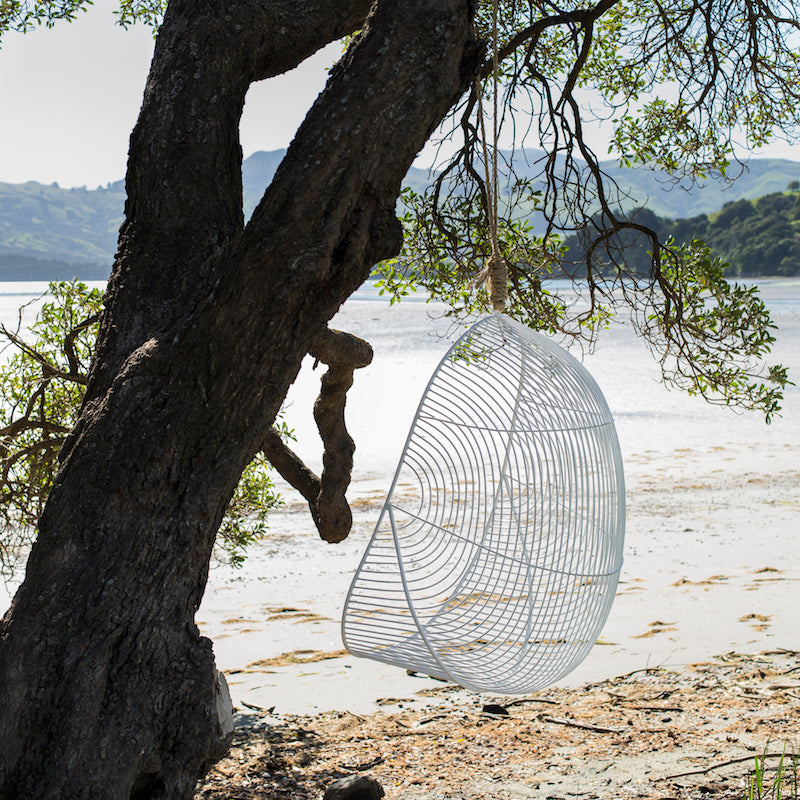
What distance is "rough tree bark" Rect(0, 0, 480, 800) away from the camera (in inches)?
72.7

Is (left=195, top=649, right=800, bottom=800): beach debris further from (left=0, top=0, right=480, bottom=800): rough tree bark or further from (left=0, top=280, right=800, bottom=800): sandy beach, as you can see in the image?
(left=0, top=0, right=480, bottom=800): rough tree bark

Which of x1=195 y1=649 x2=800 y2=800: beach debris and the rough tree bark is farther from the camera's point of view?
x1=195 y1=649 x2=800 y2=800: beach debris

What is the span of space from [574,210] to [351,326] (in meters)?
20.5

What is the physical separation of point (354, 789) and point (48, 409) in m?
2.21

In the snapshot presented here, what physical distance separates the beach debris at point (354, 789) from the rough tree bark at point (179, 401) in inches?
30.9

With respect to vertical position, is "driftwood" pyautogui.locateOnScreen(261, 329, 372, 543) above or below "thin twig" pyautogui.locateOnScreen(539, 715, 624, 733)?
above

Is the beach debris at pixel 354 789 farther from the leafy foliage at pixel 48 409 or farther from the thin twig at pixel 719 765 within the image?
the leafy foliage at pixel 48 409

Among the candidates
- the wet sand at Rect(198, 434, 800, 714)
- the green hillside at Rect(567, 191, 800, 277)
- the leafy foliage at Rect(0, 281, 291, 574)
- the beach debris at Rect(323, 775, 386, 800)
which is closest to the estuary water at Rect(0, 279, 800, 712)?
the wet sand at Rect(198, 434, 800, 714)

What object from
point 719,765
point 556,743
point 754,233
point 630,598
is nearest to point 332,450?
point 556,743

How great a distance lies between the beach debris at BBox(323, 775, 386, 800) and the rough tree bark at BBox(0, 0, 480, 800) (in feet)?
2.57

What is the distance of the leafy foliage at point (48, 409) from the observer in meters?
3.53

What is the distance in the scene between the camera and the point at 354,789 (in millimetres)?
2713

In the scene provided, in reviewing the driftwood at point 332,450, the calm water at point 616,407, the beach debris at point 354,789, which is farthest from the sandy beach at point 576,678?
the calm water at point 616,407

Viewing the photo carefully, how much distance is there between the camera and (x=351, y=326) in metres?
24.9
